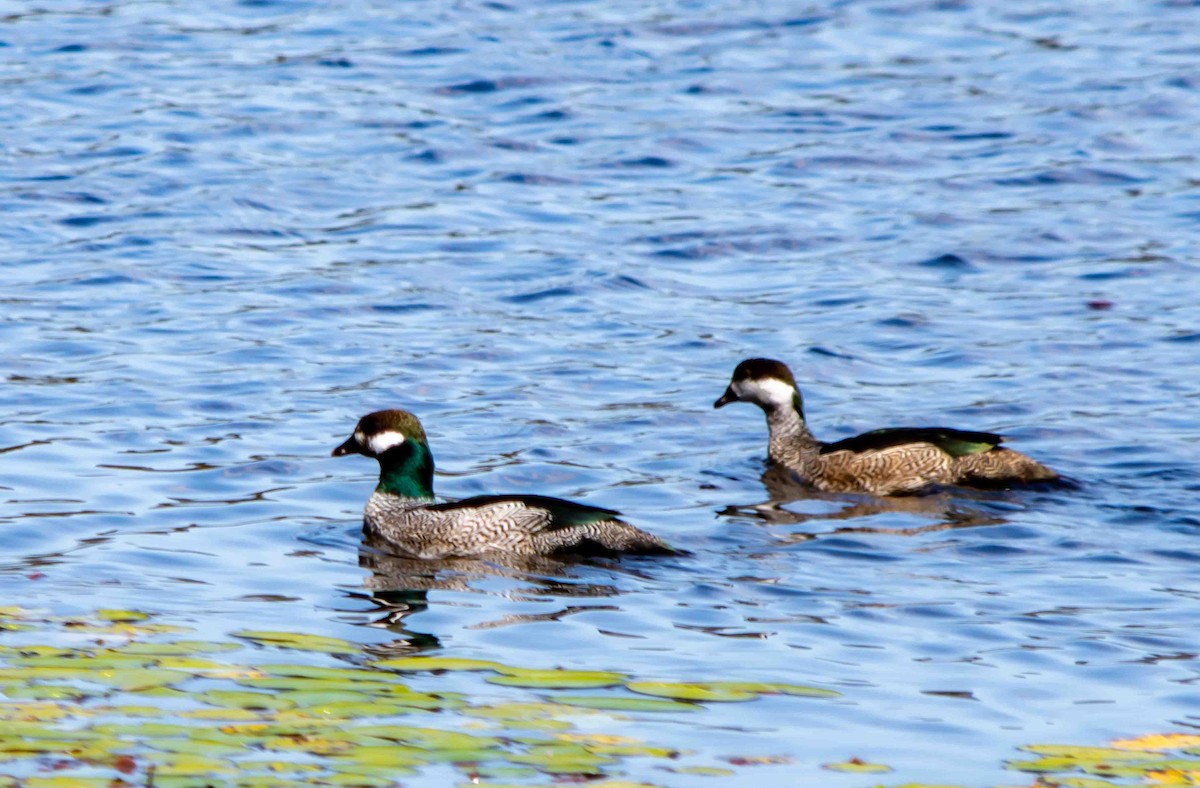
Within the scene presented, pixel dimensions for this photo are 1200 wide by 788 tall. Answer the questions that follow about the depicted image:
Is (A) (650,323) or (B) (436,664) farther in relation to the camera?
(A) (650,323)

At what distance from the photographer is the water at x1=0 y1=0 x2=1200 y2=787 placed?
1037 centimetres

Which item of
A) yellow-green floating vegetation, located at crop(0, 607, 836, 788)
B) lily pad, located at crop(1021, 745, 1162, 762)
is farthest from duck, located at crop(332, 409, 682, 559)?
lily pad, located at crop(1021, 745, 1162, 762)

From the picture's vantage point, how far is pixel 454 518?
12438 mm

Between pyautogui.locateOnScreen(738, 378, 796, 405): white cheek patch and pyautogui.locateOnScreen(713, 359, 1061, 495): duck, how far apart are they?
35 centimetres

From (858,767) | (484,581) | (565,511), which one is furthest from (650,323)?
(858,767)

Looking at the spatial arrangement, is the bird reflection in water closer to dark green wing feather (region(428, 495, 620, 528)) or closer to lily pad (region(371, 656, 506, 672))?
dark green wing feather (region(428, 495, 620, 528))

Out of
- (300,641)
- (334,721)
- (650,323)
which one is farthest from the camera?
(650,323)

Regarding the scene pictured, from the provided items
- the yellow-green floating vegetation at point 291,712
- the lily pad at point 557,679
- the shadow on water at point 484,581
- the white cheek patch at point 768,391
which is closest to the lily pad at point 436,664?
the yellow-green floating vegetation at point 291,712

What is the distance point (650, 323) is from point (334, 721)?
1037 cm

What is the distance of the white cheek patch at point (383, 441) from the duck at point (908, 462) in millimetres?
3220

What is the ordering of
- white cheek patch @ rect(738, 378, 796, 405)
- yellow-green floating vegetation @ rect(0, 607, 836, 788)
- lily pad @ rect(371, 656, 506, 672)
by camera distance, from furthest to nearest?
white cheek patch @ rect(738, 378, 796, 405)
lily pad @ rect(371, 656, 506, 672)
yellow-green floating vegetation @ rect(0, 607, 836, 788)

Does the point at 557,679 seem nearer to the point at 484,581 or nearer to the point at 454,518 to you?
the point at 484,581

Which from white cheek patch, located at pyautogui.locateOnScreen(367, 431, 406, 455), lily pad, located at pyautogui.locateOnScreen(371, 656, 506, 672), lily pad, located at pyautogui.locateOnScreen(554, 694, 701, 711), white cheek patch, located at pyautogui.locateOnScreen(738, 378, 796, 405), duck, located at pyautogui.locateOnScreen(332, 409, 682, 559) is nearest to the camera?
lily pad, located at pyautogui.locateOnScreen(554, 694, 701, 711)

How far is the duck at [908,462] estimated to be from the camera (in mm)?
13977
